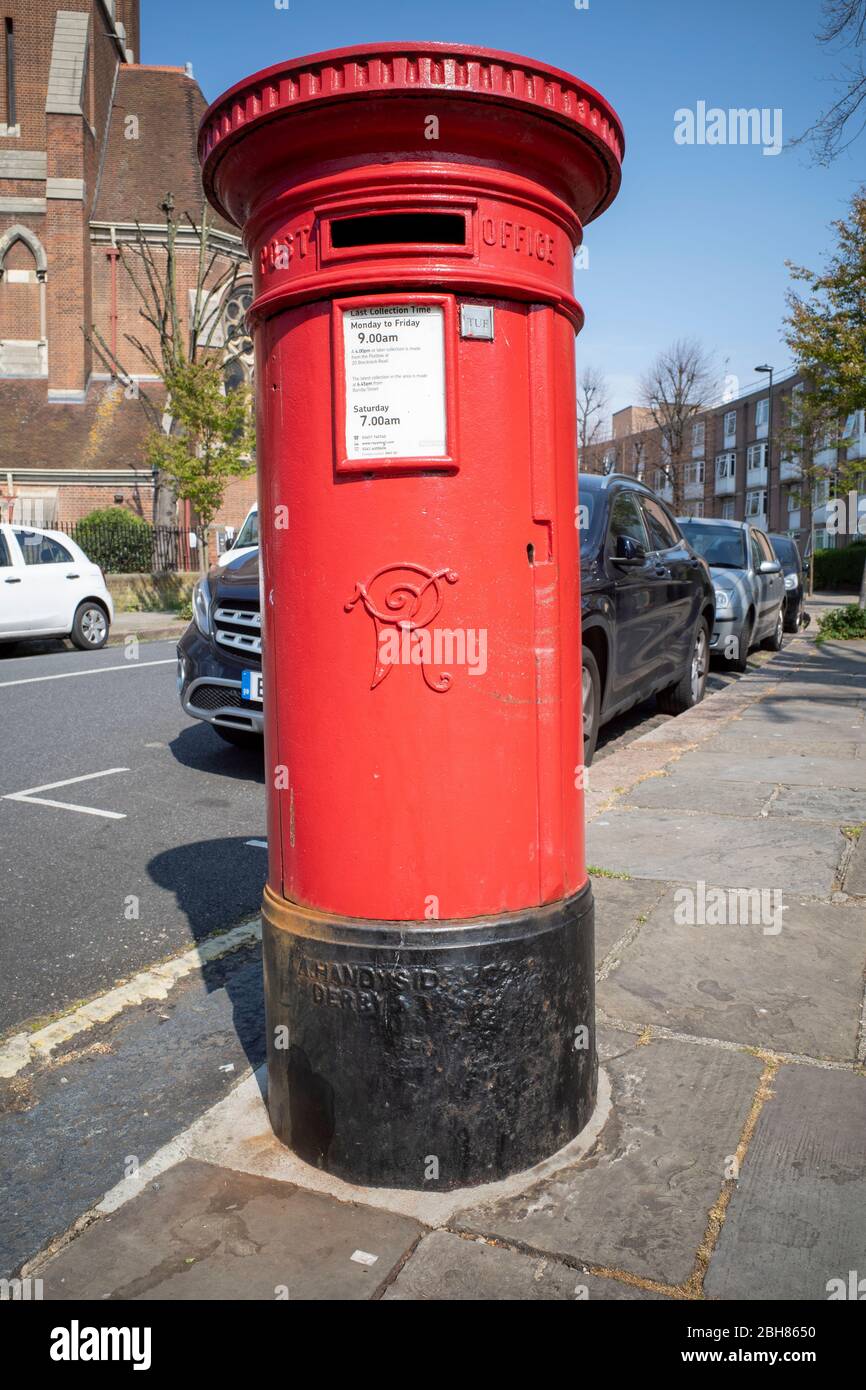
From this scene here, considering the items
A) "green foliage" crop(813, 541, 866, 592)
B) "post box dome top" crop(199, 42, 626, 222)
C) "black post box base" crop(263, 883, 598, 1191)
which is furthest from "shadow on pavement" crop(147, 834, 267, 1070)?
"green foliage" crop(813, 541, 866, 592)

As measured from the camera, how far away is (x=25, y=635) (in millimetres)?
14180

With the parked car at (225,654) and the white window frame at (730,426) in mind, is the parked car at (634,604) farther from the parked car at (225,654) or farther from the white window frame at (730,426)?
the white window frame at (730,426)

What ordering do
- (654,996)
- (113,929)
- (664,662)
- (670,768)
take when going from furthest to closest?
(664,662) < (670,768) < (113,929) < (654,996)

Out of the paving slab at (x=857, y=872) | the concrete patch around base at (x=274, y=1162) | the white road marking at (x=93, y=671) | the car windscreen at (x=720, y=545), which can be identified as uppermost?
the car windscreen at (x=720, y=545)

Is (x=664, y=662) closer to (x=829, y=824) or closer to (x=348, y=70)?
(x=829, y=824)

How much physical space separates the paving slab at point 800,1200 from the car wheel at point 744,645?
1009 centimetres

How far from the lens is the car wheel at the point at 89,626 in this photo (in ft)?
49.2

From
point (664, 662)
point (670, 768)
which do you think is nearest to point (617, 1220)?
point (670, 768)

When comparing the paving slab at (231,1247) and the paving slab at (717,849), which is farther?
the paving slab at (717,849)

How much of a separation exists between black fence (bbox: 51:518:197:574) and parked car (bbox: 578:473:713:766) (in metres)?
16.2

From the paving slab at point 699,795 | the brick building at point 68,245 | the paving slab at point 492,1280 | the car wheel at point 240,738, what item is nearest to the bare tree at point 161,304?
the brick building at point 68,245

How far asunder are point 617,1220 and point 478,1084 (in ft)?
1.30

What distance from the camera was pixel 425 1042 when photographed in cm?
235

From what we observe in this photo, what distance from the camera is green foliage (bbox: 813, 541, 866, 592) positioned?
4238 centimetres
